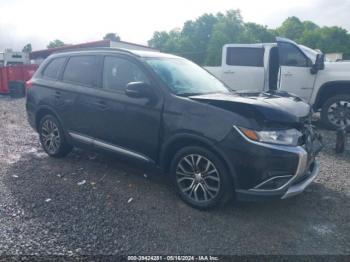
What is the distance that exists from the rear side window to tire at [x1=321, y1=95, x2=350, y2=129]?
2.09m

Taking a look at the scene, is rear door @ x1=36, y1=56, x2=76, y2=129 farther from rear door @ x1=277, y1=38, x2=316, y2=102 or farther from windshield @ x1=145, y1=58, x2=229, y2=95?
rear door @ x1=277, y1=38, x2=316, y2=102

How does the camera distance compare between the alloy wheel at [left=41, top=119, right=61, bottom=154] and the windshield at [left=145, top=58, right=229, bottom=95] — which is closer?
the windshield at [left=145, top=58, right=229, bottom=95]

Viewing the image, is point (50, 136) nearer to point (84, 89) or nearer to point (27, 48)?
point (84, 89)

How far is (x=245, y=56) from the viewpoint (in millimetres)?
8875

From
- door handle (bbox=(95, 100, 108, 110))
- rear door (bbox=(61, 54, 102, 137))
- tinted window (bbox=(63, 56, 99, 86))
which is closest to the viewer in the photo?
door handle (bbox=(95, 100, 108, 110))

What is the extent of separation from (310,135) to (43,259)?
3033mm

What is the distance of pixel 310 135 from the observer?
3.58 m

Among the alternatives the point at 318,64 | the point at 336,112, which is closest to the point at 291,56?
the point at 318,64

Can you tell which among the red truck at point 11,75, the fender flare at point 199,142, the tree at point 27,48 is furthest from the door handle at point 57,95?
the tree at point 27,48

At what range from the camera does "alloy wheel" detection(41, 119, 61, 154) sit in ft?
17.0

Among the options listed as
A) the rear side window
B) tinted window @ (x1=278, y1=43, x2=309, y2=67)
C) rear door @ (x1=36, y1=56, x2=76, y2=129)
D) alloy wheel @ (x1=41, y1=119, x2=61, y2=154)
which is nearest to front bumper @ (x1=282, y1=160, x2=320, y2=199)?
rear door @ (x1=36, y1=56, x2=76, y2=129)

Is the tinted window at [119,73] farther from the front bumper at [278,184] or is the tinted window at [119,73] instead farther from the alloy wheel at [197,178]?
the front bumper at [278,184]

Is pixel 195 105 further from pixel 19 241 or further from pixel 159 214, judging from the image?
pixel 19 241

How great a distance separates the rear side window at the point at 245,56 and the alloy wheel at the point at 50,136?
18.6 feet
